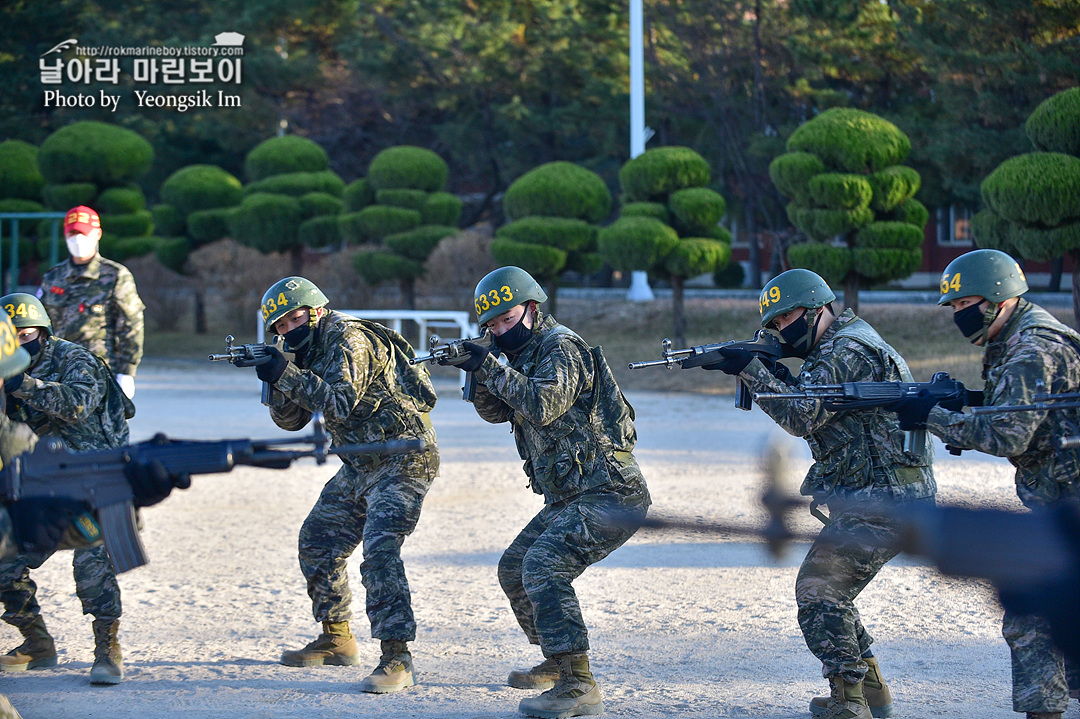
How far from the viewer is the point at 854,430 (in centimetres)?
488

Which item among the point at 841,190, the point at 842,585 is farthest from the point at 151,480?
the point at 841,190

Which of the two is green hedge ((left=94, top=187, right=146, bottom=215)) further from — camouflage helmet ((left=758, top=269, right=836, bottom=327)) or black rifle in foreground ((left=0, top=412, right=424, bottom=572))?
camouflage helmet ((left=758, top=269, right=836, bottom=327))

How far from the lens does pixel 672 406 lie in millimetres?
16078

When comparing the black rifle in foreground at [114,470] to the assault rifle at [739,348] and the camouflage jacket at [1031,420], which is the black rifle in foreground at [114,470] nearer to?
the assault rifle at [739,348]

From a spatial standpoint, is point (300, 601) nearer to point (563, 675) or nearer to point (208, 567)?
point (208, 567)

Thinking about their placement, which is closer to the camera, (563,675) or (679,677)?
(563,675)

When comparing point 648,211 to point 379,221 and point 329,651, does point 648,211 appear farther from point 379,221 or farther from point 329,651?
point 329,651

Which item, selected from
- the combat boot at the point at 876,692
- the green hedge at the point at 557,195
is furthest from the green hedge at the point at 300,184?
the combat boot at the point at 876,692

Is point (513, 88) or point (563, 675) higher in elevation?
point (513, 88)

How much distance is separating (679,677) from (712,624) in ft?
3.01

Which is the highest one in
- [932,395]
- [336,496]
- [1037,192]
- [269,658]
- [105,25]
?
[105,25]

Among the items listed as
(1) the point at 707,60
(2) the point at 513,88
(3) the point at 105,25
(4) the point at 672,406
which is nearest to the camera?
(4) the point at 672,406

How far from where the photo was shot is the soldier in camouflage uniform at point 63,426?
18.4ft

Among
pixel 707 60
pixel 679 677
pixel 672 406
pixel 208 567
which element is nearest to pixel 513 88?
pixel 707 60
